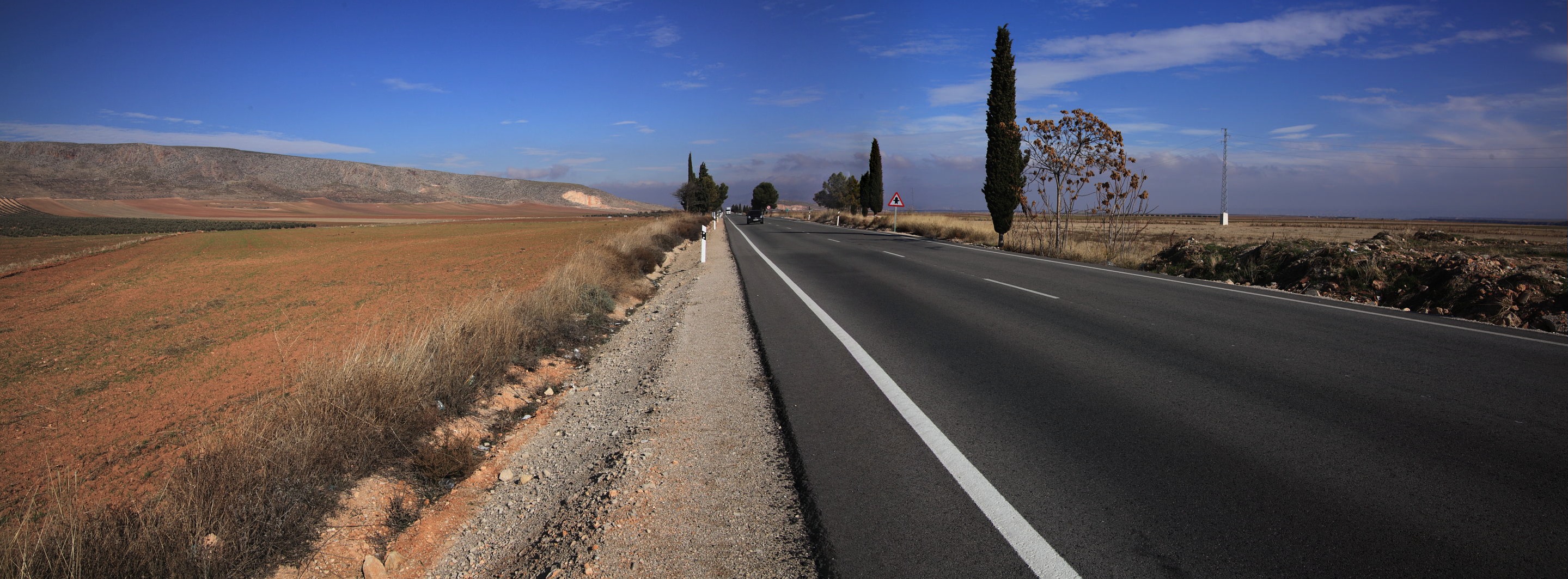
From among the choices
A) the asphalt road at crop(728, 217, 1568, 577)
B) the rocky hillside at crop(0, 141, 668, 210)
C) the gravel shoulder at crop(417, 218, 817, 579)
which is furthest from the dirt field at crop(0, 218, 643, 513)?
the rocky hillside at crop(0, 141, 668, 210)

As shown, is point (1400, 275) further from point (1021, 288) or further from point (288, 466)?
point (288, 466)

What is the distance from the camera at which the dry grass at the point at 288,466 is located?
9.98ft

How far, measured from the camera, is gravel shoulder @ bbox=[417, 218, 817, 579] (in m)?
3.19

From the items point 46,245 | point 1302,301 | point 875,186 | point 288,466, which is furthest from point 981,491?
point 875,186

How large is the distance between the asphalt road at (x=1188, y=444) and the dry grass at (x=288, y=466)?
2511 mm

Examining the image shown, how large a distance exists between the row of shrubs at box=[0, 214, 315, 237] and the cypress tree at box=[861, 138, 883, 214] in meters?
51.9

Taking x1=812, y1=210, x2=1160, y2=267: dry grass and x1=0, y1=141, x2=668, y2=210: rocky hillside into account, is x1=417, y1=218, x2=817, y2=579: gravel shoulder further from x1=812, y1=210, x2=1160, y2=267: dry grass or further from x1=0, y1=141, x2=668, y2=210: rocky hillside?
x1=0, y1=141, x2=668, y2=210: rocky hillside

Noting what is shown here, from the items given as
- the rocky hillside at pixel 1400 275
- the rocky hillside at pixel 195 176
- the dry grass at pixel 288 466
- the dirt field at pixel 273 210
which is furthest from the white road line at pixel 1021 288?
the rocky hillside at pixel 195 176

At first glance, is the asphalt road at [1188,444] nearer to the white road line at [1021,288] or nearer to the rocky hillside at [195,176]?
the white road line at [1021,288]

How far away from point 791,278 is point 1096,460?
10.8 m

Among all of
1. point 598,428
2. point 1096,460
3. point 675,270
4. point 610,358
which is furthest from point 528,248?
point 1096,460

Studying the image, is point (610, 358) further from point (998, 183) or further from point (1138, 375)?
point (998, 183)

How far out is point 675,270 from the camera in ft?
64.3

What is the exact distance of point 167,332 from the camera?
12656mm
